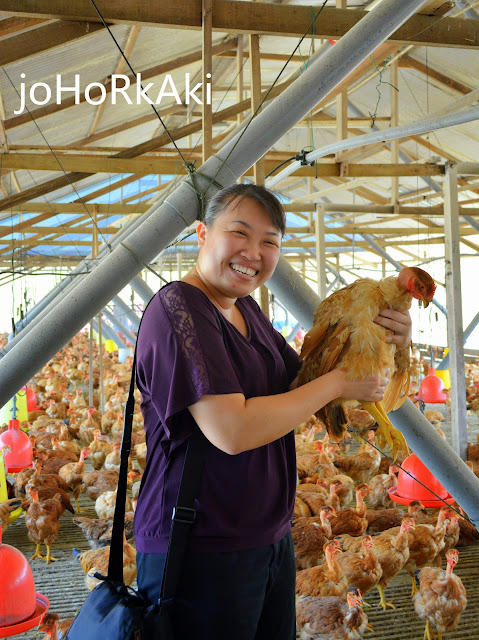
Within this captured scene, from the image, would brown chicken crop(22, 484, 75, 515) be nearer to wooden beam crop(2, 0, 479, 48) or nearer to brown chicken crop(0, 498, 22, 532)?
brown chicken crop(0, 498, 22, 532)

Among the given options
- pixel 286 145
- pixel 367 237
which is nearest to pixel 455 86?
pixel 367 237

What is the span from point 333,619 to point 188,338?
168cm

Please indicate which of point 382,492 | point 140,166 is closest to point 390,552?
point 382,492

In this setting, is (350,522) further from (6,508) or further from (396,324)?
(396,324)

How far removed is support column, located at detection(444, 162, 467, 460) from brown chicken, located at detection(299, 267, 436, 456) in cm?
259

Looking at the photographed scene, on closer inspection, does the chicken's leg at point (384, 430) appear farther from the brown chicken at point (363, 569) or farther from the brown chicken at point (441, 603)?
the brown chicken at point (363, 569)

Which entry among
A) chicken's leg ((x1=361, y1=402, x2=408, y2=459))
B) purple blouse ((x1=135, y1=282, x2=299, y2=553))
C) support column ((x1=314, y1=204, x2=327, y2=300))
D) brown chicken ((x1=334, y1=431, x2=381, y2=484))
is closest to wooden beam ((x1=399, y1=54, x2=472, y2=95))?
support column ((x1=314, y1=204, x2=327, y2=300))

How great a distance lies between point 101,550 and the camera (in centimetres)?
269

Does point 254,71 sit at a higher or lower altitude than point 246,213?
higher

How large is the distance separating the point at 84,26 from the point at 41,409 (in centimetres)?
542

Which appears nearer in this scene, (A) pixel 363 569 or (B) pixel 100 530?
(A) pixel 363 569

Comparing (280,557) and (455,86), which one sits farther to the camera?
(455,86)

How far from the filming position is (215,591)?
2.95 ft

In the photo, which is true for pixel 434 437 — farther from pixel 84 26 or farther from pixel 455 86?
pixel 455 86
